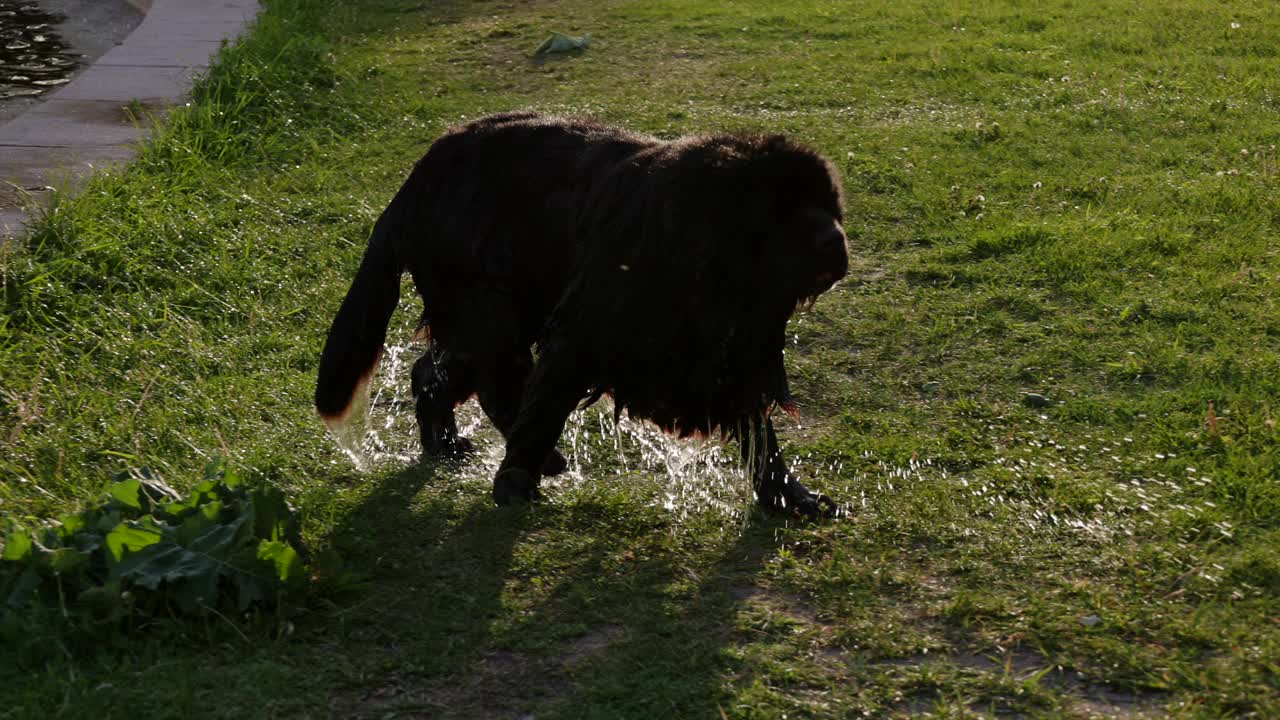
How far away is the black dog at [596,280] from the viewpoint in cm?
370

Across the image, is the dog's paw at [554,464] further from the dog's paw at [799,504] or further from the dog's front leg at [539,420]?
the dog's paw at [799,504]

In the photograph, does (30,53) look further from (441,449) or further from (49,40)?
(441,449)

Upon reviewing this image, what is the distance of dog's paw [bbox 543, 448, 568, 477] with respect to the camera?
178 inches

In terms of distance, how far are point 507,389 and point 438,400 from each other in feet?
1.15

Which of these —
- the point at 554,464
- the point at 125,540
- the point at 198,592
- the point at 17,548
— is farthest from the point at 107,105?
the point at 198,592

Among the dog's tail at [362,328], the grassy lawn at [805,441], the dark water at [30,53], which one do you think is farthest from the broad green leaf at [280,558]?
the dark water at [30,53]

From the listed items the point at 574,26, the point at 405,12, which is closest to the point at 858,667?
the point at 574,26

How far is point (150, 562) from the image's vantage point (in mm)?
3344

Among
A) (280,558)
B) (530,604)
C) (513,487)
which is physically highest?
(280,558)

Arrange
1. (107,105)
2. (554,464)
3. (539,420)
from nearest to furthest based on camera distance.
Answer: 1. (539,420)
2. (554,464)
3. (107,105)

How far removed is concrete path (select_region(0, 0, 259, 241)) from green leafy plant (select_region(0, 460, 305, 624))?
3.22 metres

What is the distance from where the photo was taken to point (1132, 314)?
5570 mm

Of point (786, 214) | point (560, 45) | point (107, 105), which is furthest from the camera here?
point (560, 45)

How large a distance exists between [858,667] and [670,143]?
1.74 metres
